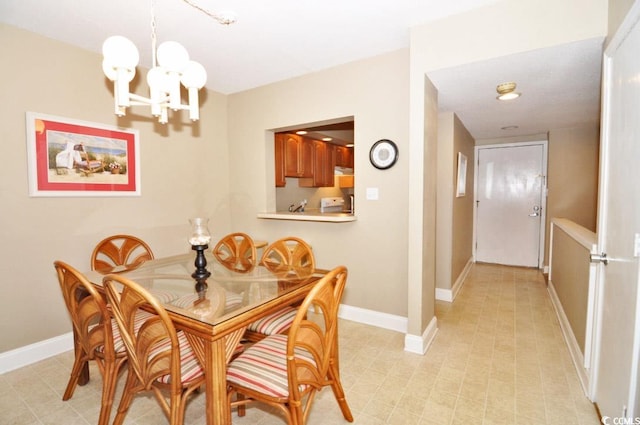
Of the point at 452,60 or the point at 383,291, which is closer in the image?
the point at 452,60

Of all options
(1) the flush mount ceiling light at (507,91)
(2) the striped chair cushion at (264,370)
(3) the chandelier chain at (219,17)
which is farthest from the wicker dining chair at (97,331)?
(1) the flush mount ceiling light at (507,91)

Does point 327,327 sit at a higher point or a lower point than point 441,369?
higher

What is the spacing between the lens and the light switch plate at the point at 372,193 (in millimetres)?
2830

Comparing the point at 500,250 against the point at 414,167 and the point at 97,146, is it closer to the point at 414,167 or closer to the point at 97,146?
the point at 414,167

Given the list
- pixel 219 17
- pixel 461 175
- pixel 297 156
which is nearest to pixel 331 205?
pixel 297 156

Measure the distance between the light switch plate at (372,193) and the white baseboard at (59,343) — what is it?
109 cm

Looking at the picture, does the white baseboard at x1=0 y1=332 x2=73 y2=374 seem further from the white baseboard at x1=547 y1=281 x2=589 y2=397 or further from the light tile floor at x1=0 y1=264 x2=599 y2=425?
the white baseboard at x1=547 y1=281 x2=589 y2=397

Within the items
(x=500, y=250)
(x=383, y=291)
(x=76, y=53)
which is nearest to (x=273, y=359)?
(x=383, y=291)

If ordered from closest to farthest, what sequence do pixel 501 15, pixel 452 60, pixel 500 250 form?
1. pixel 501 15
2. pixel 452 60
3. pixel 500 250

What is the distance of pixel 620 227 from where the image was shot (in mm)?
1409

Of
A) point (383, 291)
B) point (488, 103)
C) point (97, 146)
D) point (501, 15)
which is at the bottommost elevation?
point (383, 291)

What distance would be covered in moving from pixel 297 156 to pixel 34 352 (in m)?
3.34

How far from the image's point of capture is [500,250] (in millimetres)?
5160

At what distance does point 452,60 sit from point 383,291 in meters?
1.97
